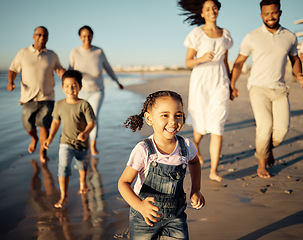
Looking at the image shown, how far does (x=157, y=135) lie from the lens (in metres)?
2.14

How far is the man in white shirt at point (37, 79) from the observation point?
5402 mm

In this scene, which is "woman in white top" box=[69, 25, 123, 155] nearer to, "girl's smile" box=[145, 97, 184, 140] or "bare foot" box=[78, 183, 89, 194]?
"bare foot" box=[78, 183, 89, 194]

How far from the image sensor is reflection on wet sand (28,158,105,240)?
2996mm

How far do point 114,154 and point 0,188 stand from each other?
2165 millimetres

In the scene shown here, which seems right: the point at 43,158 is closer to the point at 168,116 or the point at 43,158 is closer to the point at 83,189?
the point at 83,189

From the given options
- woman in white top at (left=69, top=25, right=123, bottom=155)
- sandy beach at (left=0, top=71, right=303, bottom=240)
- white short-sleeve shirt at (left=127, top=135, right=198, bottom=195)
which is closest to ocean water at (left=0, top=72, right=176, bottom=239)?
sandy beach at (left=0, top=71, right=303, bottom=240)

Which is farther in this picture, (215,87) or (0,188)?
(215,87)

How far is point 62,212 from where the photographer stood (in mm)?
3453

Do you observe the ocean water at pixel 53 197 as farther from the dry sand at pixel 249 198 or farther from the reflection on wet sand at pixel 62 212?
the dry sand at pixel 249 198

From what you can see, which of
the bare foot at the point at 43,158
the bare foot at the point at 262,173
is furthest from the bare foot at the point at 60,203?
the bare foot at the point at 262,173

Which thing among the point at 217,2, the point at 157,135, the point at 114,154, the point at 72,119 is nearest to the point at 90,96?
the point at 114,154

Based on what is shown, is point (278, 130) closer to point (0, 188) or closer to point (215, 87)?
point (215, 87)

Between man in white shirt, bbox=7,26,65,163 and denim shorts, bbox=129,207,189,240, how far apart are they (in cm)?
367

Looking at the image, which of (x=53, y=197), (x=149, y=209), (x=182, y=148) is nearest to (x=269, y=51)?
(x=182, y=148)
